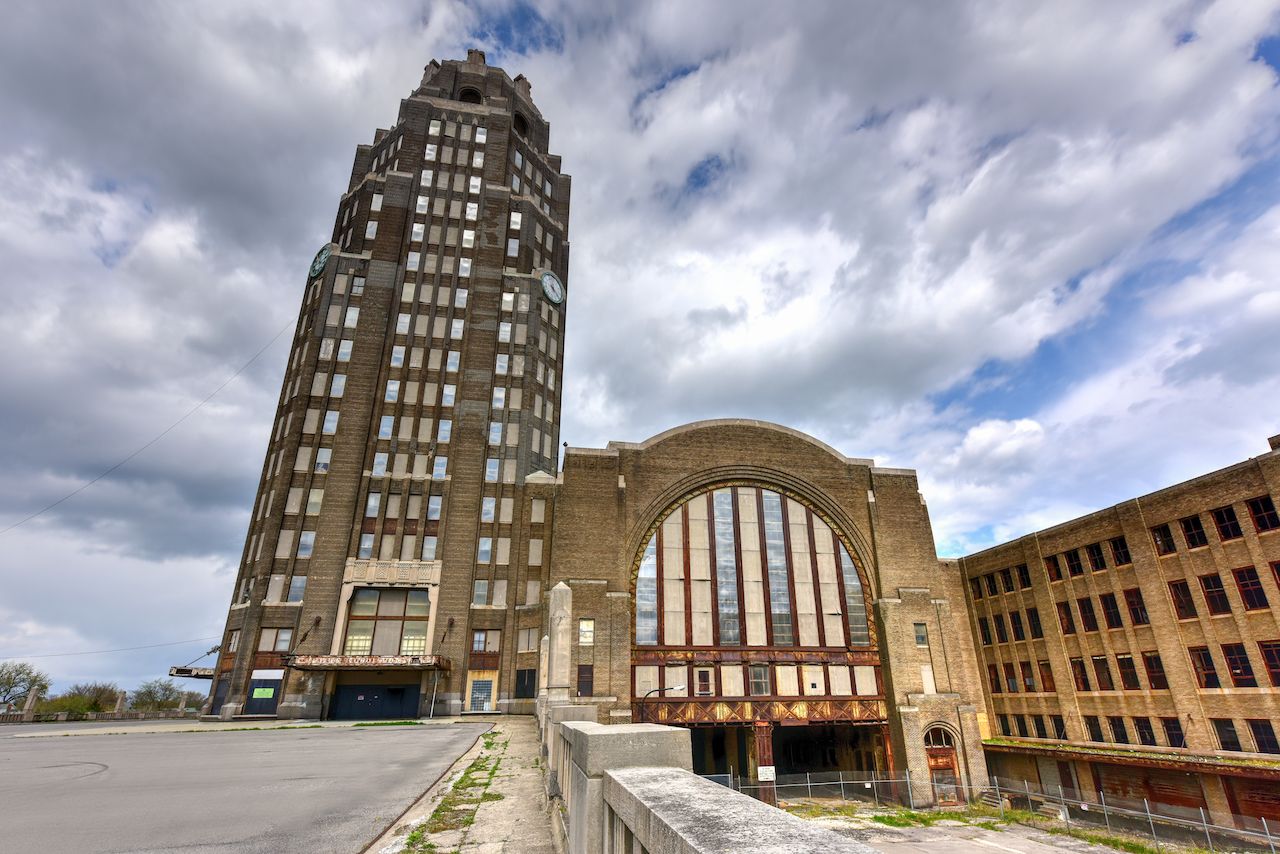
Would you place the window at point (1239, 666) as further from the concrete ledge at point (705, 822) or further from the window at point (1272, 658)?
the concrete ledge at point (705, 822)

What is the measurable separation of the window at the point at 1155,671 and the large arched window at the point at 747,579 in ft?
46.0

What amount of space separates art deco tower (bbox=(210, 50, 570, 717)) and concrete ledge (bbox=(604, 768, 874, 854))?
42538 millimetres

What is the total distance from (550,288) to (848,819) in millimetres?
49144

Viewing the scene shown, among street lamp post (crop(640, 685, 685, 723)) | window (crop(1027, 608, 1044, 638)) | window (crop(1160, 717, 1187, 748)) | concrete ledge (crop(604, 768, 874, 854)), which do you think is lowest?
window (crop(1160, 717, 1187, 748))

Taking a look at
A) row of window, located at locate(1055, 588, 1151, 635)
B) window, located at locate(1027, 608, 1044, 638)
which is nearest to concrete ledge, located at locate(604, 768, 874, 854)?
row of window, located at locate(1055, 588, 1151, 635)

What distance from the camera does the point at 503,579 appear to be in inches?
1875

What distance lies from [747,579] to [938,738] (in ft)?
44.3

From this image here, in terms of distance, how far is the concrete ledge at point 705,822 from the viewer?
2.13 m

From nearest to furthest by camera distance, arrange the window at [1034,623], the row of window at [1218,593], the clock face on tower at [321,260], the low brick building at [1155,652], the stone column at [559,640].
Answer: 1. the stone column at [559,640]
2. the low brick building at [1155,652]
3. the row of window at [1218,593]
4. the window at [1034,623]
5. the clock face on tower at [321,260]

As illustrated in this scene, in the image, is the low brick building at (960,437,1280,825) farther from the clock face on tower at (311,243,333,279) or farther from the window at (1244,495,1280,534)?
the clock face on tower at (311,243,333,279)

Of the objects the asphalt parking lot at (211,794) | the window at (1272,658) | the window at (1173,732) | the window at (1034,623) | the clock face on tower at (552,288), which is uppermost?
the clock face on tower at (552,288)

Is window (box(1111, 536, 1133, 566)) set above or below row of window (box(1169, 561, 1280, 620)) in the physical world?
above

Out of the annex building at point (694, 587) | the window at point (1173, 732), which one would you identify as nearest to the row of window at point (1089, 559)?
the annex building at point (694, 587)

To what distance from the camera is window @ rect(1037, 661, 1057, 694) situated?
37.9 m
